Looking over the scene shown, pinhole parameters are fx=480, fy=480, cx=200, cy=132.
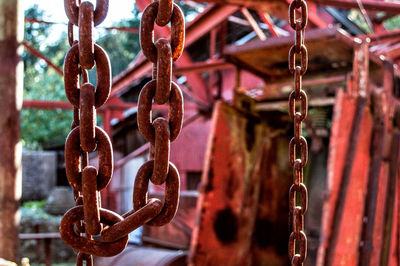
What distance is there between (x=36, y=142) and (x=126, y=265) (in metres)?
14.9

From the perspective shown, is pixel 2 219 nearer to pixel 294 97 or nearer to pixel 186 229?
pixel 294 97

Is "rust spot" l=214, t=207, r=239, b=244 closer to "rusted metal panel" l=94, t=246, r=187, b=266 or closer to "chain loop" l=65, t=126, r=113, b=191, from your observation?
"rusted metal panel" l=94, t=246, r=187, b=266

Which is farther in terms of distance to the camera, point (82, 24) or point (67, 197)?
point (67, 197)

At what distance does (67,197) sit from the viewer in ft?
42.2

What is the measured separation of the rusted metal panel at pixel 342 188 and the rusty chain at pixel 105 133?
3170mm

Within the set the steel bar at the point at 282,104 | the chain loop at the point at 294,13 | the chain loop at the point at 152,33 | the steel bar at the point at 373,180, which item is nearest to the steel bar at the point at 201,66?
the steel bar at the point at 282,104

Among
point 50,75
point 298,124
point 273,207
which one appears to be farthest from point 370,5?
point 50,75

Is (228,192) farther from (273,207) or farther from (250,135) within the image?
(273,207)

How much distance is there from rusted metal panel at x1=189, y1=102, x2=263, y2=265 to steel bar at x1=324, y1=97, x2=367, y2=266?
1.40m

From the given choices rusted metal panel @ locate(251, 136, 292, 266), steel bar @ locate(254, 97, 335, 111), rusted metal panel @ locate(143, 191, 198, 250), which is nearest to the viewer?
steel bar @ locate(254, 97, 335, 111)

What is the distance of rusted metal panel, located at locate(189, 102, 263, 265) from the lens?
494 cm

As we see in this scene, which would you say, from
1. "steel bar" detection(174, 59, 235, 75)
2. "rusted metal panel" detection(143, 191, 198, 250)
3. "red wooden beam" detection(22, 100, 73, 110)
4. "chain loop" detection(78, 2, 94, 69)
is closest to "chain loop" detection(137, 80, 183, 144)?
"chain loop" detection(78, 2, 94, 69)

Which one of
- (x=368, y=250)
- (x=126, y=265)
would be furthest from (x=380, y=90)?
(x=126, y=265)

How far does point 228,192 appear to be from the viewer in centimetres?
529
